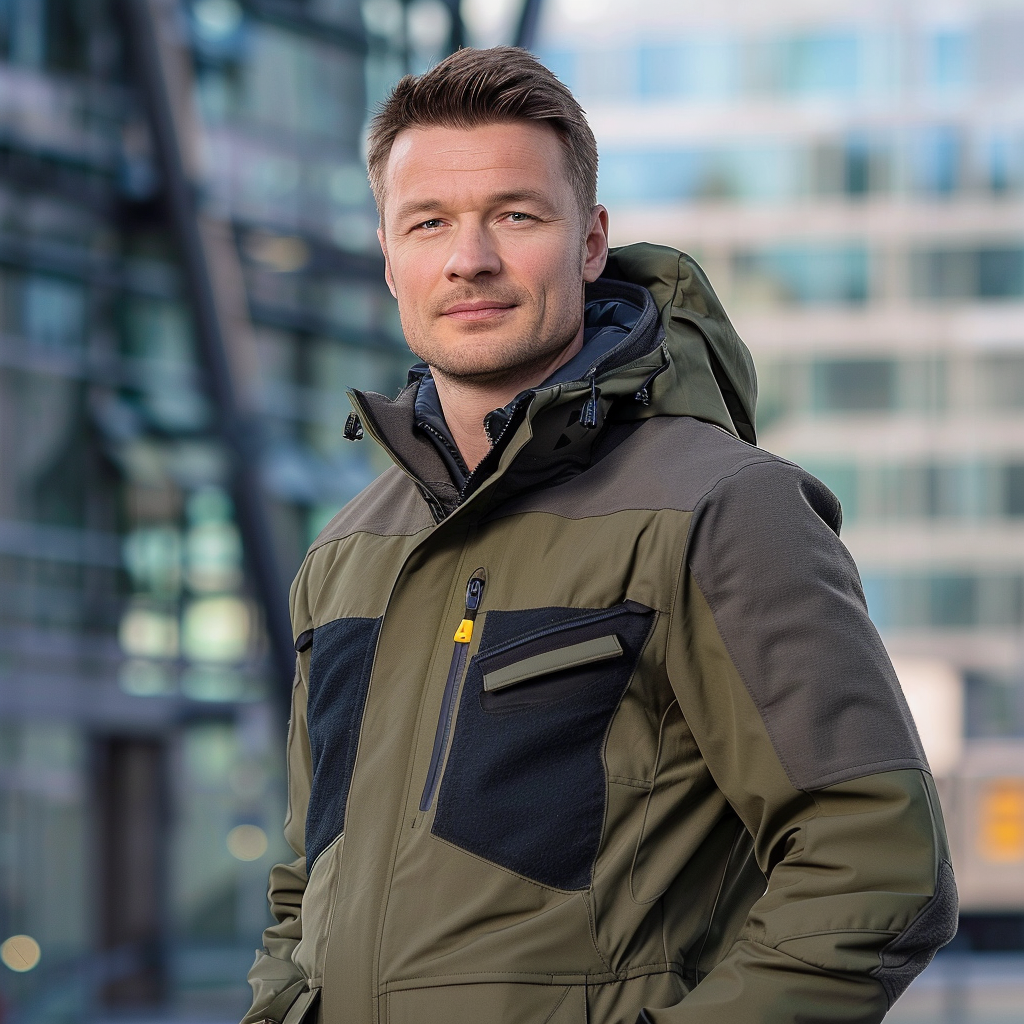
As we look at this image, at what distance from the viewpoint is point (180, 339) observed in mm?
9719

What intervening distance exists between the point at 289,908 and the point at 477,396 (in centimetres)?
80

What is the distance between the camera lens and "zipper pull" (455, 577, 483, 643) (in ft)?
6.29

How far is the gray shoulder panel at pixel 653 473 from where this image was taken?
1.84m

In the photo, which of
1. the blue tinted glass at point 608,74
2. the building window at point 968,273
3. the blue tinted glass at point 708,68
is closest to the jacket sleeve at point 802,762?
the building window at point 968,273

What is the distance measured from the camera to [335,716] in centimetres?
207

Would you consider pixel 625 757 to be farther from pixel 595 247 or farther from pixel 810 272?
pixel 810 272

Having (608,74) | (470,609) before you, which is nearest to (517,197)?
(470,609)

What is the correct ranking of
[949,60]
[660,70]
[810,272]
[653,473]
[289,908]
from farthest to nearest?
1. [660,70]
2. [810,272]
3. [949,60]
4. [289,908]
5. [653,473]

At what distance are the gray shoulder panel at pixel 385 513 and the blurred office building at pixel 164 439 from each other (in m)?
6.18

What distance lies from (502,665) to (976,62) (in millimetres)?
22653

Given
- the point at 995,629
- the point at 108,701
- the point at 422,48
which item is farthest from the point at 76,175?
the point at 995,629

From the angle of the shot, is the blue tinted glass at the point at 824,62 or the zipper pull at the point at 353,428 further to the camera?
the blue tinted glass at the point at 824,62

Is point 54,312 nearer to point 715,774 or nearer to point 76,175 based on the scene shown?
point 76,175

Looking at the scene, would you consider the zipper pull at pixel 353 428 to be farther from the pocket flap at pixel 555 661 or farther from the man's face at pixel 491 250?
the pocket flap at pixel 555 661
